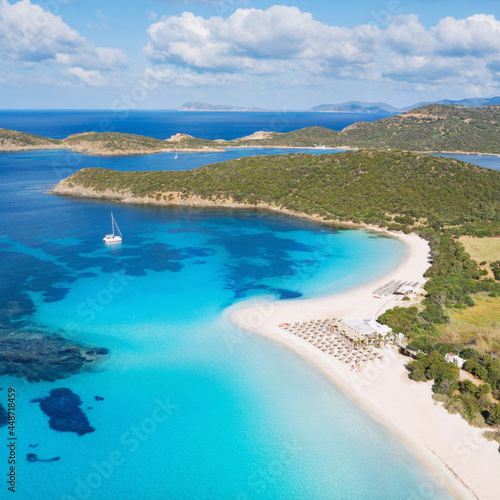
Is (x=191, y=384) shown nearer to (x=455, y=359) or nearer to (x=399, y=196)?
(x=455, y=359)

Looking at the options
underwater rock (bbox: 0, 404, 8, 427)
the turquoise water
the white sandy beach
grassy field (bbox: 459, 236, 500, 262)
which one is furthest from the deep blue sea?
grassy field (bbox: 459, 236, 500, 262)

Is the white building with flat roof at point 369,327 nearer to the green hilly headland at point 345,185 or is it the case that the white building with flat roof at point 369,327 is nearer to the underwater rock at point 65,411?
the underwater rock at point 65,411

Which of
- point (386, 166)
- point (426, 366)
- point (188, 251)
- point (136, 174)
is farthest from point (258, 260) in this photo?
point (136, 174)

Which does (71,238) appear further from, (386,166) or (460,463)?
(386,166)

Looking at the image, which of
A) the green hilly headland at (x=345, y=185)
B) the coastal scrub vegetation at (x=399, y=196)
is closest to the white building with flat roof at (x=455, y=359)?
the coastal scrub vegetation at (x=399, y=196)

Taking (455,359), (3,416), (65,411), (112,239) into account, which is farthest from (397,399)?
(112,239)

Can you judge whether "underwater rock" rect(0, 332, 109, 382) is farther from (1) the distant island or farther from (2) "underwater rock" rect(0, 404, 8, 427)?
(1) the distant island
